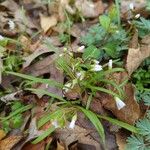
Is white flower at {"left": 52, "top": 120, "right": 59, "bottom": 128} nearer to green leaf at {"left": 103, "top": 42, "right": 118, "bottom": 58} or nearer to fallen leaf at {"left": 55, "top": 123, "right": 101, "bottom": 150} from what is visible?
fallen leaf at {"left": 55, "top": 123, "right": 101, "bottom": 150}

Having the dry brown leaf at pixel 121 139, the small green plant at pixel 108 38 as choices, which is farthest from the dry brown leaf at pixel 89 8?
the dry brown leaf at pixel 121 139

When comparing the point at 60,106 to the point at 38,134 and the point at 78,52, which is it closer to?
the point at 38,134

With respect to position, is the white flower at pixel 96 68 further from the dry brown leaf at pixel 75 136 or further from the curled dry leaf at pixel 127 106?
the dry brown leaf at pixel 75 136

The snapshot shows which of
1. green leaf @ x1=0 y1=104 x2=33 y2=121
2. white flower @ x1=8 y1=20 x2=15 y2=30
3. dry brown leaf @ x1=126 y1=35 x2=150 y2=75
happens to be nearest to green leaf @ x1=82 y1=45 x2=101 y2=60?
dry brown leaf @ x1=126 y1=35 x2=150 y2=75

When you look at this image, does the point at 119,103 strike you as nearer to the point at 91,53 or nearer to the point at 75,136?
the point at 75,136

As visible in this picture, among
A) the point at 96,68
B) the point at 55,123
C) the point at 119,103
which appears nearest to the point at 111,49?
the point at 96,68

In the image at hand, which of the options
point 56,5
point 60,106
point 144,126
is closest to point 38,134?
point 60,106
